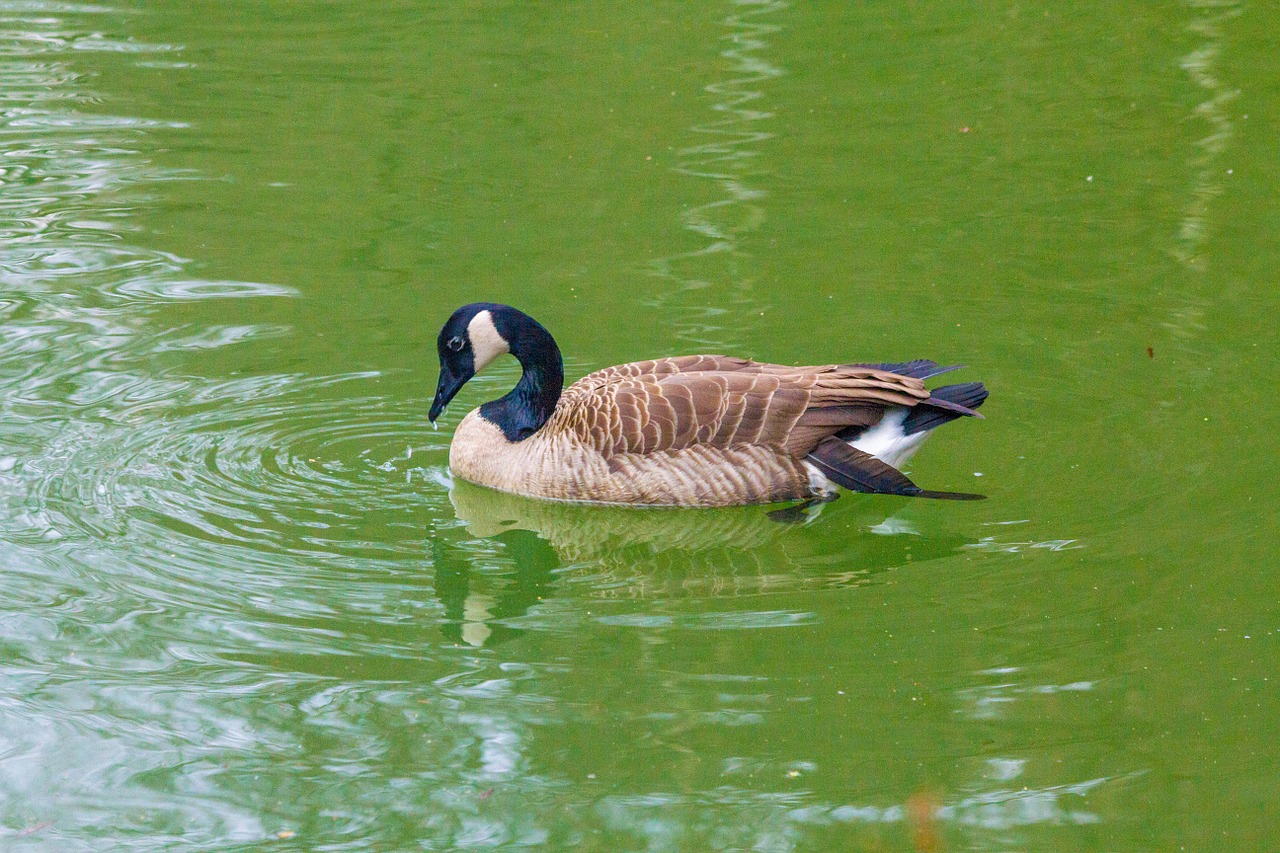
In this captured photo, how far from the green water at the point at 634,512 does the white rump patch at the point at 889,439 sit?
381 mm

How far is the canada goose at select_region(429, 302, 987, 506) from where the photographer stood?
814 cm

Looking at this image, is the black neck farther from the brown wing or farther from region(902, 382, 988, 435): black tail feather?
region(902, 382, 988, 435): black tail feather

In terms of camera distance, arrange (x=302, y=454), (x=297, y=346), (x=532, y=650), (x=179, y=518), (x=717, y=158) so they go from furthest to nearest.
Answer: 1. (x=717, y=158)
2. (x=297, y=346)
3. (x=302, y=454)
4. (x=179, y=518)
5. (x=532, y=650)

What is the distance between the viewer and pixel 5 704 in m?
6.34

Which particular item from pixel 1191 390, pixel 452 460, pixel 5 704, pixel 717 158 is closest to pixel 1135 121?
pixel 717 158

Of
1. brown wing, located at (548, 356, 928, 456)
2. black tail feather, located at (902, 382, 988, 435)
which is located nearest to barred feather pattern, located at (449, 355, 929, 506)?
brown wing, located at (548, 356, 928, 456)

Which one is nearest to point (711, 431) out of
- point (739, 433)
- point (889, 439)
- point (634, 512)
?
point (739, 433)

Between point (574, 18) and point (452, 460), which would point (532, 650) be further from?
point (574, 18)

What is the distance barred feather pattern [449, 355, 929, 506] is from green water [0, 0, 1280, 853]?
8.1 inches

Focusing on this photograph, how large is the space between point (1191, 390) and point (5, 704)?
6365 millimetres

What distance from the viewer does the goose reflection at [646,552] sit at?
7290 mm

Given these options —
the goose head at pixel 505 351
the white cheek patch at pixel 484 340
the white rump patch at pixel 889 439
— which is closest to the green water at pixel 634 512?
the white rump patch at pixel 889 439

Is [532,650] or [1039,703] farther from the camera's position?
[532,650]

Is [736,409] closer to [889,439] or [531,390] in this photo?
[889,439]
